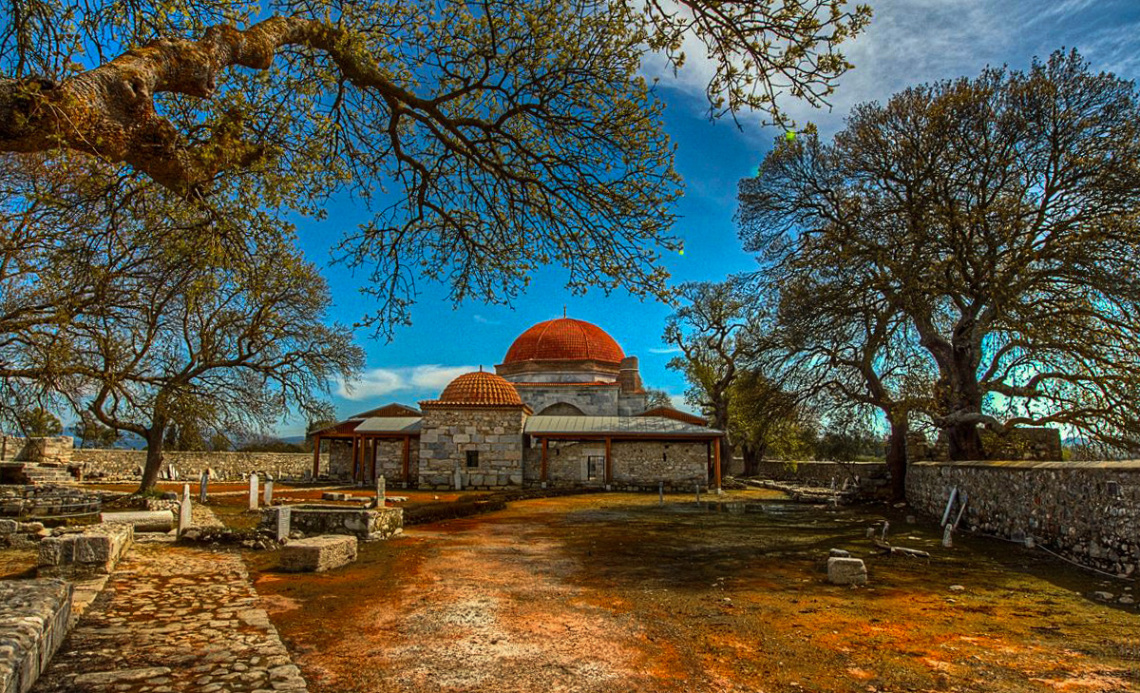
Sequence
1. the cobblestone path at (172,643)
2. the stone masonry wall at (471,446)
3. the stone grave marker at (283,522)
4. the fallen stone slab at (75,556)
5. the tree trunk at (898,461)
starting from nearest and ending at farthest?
1. the cobblestone path at (172,643)
2. the fallen stone slab at (75,556)
3. the stone grave marker at (283,522)
4. the tree trunk at (898,461)
5. the stone masonry wall at (471,446)

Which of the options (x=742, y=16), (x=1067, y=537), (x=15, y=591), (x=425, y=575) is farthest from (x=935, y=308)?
(x=15, y=591)

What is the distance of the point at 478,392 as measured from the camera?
79.9ft

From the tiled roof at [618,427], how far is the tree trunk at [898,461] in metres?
6.80

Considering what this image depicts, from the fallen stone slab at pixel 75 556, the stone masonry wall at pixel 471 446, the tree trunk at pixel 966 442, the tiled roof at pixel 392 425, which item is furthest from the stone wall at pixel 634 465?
the fallen stone slab at pixel 75 556

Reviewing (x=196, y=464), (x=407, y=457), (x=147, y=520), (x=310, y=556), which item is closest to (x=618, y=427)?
(x=407, y=457)

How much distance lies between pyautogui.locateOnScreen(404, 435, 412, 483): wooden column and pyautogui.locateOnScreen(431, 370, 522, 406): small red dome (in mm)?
2161

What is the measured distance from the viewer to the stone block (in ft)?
21.1

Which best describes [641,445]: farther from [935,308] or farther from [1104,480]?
[1104,480]

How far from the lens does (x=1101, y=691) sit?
3.50m

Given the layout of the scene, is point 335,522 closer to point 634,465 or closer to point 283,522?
point 283,522

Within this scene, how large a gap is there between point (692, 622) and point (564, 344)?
28947 mm

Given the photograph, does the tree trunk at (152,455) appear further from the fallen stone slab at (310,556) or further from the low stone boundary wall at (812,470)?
the low stone boundary wall at (812,470)

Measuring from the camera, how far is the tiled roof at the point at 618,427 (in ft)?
77.3

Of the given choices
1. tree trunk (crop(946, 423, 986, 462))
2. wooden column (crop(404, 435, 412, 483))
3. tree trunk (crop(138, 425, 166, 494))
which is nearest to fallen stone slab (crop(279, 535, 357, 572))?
tree trunk (crop(138, 425, 166, 494))
